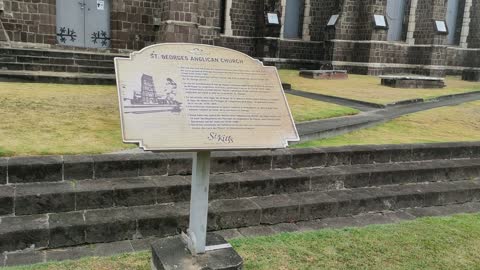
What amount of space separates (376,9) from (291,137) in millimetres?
19214

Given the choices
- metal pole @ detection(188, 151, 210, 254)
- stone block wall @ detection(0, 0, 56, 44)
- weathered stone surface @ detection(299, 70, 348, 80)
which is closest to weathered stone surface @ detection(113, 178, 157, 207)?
metal pole @ detection(188, 151, 210, 254)

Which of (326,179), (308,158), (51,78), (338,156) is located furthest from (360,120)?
(51,78)

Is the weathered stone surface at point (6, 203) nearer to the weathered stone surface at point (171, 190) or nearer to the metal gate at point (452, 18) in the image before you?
the weathered stone surface at point (171, 190)

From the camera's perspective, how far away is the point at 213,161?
470 centimetres

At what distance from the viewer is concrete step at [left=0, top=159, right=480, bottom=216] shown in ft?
12.3

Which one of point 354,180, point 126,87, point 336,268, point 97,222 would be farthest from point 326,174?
point 126,87

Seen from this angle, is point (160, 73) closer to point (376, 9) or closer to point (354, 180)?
point (354, 180)

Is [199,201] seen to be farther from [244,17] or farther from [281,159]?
[244,17]

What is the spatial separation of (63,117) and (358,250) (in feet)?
14.9

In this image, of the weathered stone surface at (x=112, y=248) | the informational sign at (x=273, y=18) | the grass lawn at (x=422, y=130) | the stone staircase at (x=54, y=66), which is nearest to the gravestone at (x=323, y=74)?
the informational sign at (x=273, y=18)

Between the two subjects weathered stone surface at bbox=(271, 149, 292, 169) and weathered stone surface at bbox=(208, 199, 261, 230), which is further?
weathered stone surface at bbox=(271, 149, 292, 169)

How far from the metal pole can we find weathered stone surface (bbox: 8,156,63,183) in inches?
70.0

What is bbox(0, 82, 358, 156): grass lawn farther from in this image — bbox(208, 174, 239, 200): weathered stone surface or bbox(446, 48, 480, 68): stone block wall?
bbox(446, 48, 480, 68): stone block wall

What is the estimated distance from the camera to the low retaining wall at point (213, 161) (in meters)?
4.01
